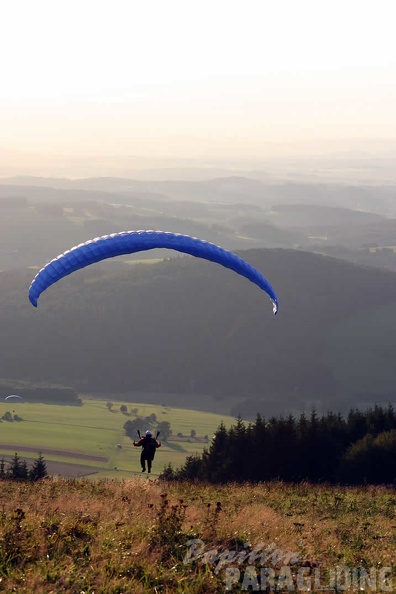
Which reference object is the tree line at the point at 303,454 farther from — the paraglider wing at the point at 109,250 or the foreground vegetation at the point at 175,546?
the foreground vegetation at the point at 175,546

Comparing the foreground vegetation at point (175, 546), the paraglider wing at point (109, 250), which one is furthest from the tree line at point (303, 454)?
the foreground vegetation at point (175, 546)

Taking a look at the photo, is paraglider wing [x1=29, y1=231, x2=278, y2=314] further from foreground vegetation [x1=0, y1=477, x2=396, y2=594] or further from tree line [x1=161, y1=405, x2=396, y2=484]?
tree line [x1=161, y1=405, x2=396, y2=484]

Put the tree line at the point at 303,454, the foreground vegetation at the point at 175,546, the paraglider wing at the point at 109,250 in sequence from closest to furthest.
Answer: the foreground vegetation at the point at 175,546
the paraglider wing at the point at 109,250
the tree line at the point at 303,454

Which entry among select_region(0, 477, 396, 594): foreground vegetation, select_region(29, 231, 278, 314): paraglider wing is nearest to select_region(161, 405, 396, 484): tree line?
select_region(29, 231, 278, 314): paraglider wing

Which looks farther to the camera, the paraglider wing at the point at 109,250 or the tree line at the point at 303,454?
the tree line at the point at 303,454

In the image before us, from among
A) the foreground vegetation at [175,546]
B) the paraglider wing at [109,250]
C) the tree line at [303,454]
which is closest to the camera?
the foreground vegetation at [175,546]

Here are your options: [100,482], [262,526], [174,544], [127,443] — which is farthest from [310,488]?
[127,443]

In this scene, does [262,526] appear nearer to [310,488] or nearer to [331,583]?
[331,583]
